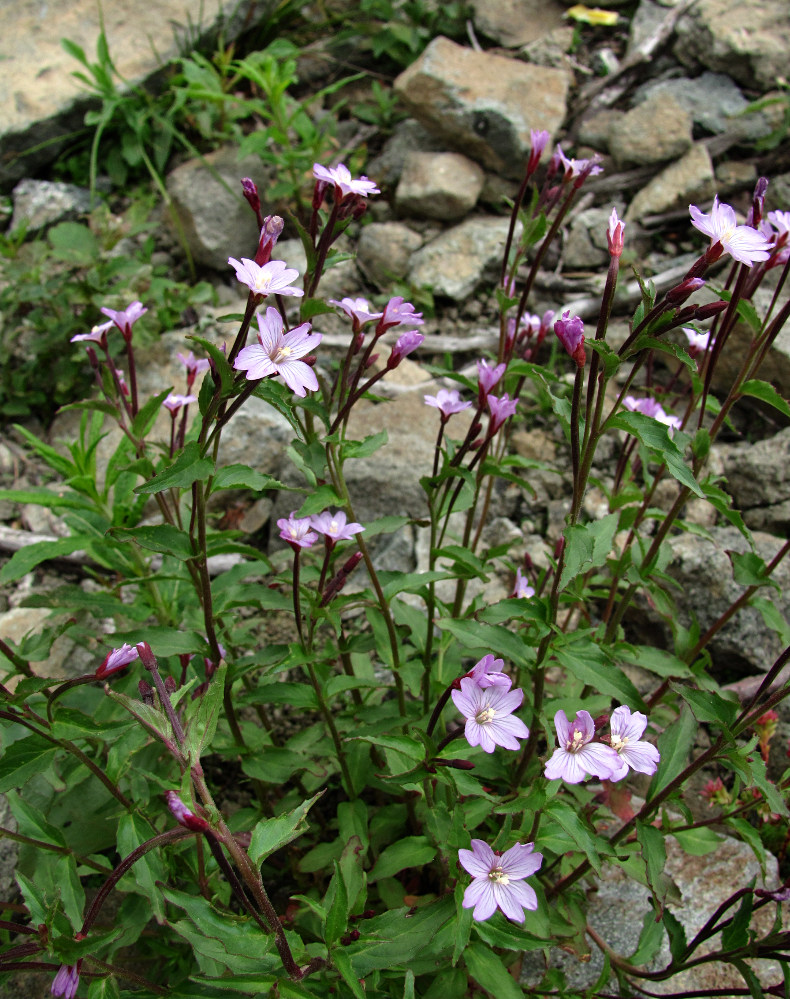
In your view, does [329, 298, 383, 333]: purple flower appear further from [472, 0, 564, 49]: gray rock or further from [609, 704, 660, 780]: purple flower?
[472, 0, 564, 49]: gray rock

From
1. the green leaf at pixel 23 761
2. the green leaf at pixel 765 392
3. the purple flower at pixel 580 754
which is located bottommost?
the green leaf at pixel 23 761

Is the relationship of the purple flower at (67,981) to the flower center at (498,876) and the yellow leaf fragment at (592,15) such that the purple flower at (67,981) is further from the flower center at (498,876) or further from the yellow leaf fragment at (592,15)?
the yellow leaf fragment at (592,15)

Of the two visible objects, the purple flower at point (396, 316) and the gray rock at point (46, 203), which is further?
the gray rock at point (46, 203)

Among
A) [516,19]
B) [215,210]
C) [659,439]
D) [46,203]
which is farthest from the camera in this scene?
[516,19]

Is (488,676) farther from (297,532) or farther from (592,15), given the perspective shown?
(592,15)

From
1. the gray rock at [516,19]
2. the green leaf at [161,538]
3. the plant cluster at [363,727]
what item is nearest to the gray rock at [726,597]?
the plant cluster at [363,727]

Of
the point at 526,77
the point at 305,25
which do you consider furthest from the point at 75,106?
the point at 526,77

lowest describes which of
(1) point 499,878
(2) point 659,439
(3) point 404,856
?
(3) point 404,856

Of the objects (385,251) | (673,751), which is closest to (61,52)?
(385,251)
